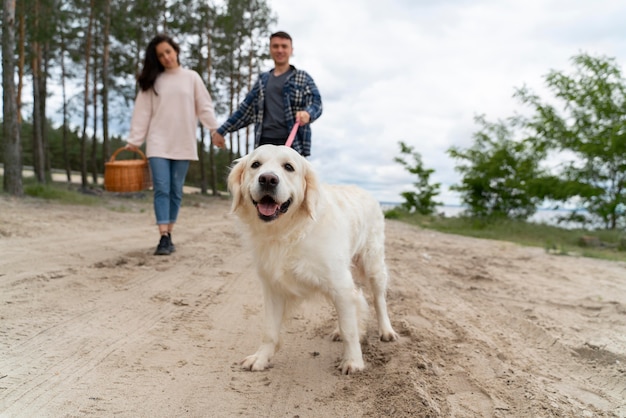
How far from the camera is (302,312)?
13.9ft

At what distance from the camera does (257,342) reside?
343 cm

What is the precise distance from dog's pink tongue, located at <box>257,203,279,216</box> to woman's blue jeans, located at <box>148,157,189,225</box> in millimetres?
3528

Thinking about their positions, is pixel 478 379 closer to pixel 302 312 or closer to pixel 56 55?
pixel 302 312

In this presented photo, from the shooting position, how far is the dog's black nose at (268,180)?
2852mm

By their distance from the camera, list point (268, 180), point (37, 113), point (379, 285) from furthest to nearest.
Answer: point (37, 113) < point (379, 285) < point (268, 180)

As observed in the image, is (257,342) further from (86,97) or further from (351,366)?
(86,97)

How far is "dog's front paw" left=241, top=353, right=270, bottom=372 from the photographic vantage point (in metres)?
2.94

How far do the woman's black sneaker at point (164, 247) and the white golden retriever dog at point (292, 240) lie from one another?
3.41m

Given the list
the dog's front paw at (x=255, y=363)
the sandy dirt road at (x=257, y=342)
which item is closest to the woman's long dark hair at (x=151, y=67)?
the sandy dirt road at (x=257, y=342)

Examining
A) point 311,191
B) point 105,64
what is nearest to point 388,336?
point 311,191

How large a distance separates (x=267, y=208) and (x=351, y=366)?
1127mm

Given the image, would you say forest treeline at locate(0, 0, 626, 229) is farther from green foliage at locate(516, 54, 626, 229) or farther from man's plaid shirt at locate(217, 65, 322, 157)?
man's plaid shirt at locate(217, 65, 322, 157)

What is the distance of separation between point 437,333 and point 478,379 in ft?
2.88

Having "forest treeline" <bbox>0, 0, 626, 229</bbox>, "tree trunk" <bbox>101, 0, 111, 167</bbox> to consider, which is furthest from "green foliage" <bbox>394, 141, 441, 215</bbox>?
"tree trunk" <bbox>101, 0, 111, 167</bbox>
